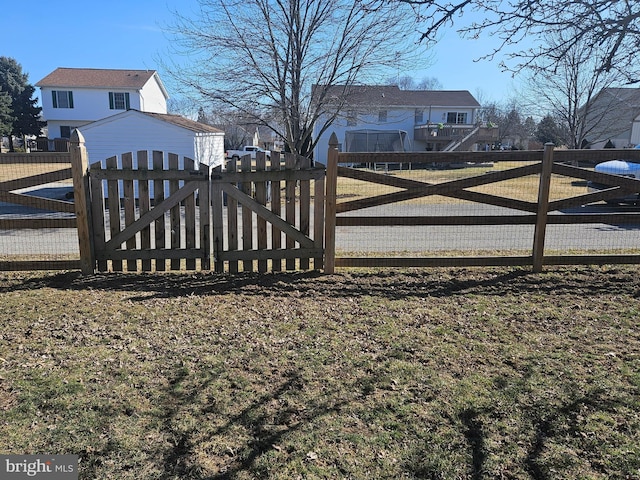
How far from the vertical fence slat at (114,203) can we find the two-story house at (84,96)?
39.0 metres

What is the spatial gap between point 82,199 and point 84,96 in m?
41.2

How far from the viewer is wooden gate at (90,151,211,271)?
250 inches

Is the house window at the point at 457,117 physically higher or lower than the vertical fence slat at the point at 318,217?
higher

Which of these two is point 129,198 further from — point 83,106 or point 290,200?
point 83,106

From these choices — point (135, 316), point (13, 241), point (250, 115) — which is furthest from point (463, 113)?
point (135, 316)

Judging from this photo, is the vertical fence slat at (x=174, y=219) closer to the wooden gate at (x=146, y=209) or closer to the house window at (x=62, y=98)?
the wooden gate at (x=146, y=209)

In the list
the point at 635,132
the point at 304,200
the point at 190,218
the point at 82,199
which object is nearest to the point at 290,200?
the point at 304,200

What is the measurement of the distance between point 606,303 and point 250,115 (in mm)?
14141

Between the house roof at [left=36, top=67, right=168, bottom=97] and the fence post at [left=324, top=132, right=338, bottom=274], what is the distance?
4031 cm

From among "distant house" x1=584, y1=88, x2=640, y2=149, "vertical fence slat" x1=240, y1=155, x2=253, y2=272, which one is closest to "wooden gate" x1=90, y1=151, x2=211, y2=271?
"vertical fence slat" x1=240, y1=155, x2=253, y2=272

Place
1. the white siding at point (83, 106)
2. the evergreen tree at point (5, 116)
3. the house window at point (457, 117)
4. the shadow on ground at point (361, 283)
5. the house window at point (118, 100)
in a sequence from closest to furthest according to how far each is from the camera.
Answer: the shadow on ground at point (361, 283)
the white siding at point (83, 106)
the house window at point (118, 100)
the evergreen tree at point (5, 116)
the house window at point (457, 117)

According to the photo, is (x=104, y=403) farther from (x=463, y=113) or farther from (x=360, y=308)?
(x=463, y=113)

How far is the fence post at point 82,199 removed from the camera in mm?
6164

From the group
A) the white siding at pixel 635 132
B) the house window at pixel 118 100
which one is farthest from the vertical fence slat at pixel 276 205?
the white siding at pixel 635 132
